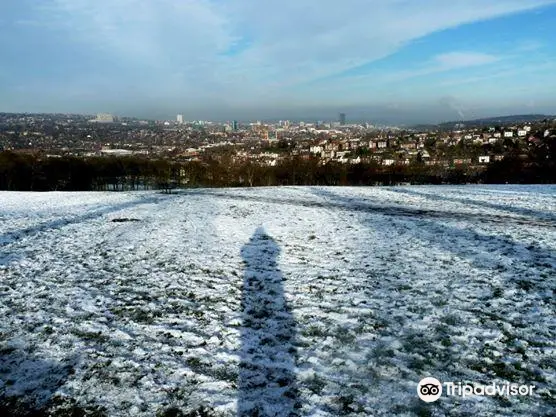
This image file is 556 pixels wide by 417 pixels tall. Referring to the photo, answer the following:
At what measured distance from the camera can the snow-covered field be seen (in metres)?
5.24

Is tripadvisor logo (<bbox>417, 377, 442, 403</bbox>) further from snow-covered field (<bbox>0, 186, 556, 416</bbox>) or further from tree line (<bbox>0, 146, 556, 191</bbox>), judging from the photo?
tree line (<bbox>0, 146, 556, 191</bbox>)

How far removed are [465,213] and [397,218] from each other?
12.1ft

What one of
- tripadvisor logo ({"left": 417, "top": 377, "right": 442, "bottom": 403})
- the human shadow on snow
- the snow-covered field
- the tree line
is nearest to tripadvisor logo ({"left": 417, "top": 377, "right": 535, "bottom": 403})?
tripadvisor logo ({"left": 417, "top": 377, "right": 442, "bottom": 403})

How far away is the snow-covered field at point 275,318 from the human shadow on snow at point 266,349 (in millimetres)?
27

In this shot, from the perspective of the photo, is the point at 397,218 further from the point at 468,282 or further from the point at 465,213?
the point at 468,282

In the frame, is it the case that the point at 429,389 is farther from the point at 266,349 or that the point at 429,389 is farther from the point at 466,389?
the point at 266,349

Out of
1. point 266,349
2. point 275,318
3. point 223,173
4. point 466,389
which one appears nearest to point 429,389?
point 466,389

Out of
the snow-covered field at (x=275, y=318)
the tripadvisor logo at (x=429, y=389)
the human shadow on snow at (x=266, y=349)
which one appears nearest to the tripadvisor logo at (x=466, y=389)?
the tripadvisor logo at (x=429, y=389)

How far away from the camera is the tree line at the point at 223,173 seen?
188 feet

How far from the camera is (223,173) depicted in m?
63.0

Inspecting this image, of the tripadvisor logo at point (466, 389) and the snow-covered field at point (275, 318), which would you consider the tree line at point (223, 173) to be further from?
the tripadvisor logo at point (466, 389)

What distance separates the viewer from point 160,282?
9344mm

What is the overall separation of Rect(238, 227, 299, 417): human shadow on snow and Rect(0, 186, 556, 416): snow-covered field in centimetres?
3

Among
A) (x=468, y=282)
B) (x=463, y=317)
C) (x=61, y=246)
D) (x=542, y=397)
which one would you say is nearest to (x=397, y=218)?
(x=468, y=282)
